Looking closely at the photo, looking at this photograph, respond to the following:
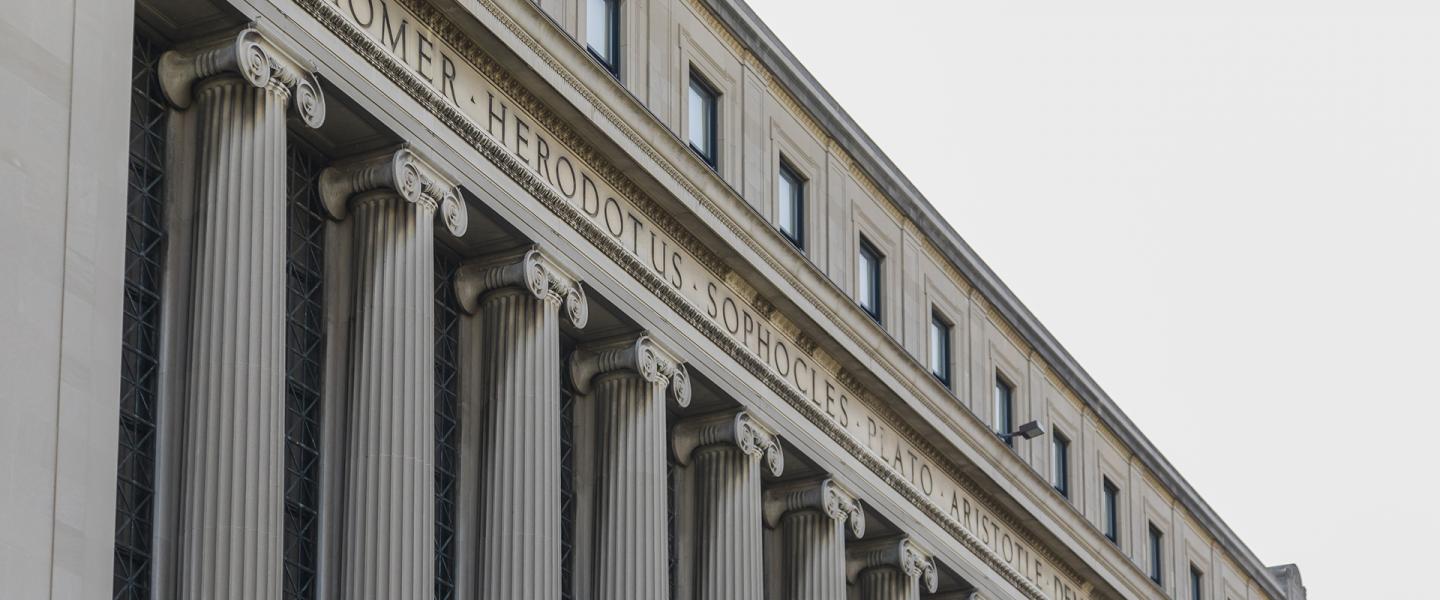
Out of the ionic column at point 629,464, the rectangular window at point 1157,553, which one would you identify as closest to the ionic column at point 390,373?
the ionic column at point 629,464

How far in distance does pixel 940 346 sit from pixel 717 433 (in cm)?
1287

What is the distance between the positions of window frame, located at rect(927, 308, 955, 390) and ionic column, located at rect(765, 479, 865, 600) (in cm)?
829

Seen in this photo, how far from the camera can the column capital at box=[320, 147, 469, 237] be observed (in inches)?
1464

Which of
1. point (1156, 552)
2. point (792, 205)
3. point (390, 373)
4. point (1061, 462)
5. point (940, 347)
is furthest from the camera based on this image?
A: point (1156, 552)

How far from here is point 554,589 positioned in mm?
39250

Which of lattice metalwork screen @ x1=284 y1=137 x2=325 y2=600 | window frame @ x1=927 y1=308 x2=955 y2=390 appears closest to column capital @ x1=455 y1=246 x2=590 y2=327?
lattice metalwork screen @ x1=284 y1=137 x2=325 y2=600

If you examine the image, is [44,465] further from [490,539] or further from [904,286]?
[904,286]

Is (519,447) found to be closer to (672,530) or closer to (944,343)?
(672,530)

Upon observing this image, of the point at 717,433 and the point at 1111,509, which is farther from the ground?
the point at 1111,509

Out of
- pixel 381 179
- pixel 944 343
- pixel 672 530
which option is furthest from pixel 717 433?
pixel 944 343

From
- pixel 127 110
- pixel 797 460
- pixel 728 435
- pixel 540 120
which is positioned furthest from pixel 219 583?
Result: pixel 797 460

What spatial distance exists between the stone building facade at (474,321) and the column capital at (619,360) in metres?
0.08

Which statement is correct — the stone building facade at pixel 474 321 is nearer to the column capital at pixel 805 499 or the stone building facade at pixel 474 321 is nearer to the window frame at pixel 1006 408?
the column capital at pixel 805 499

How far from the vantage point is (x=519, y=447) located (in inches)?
1545
